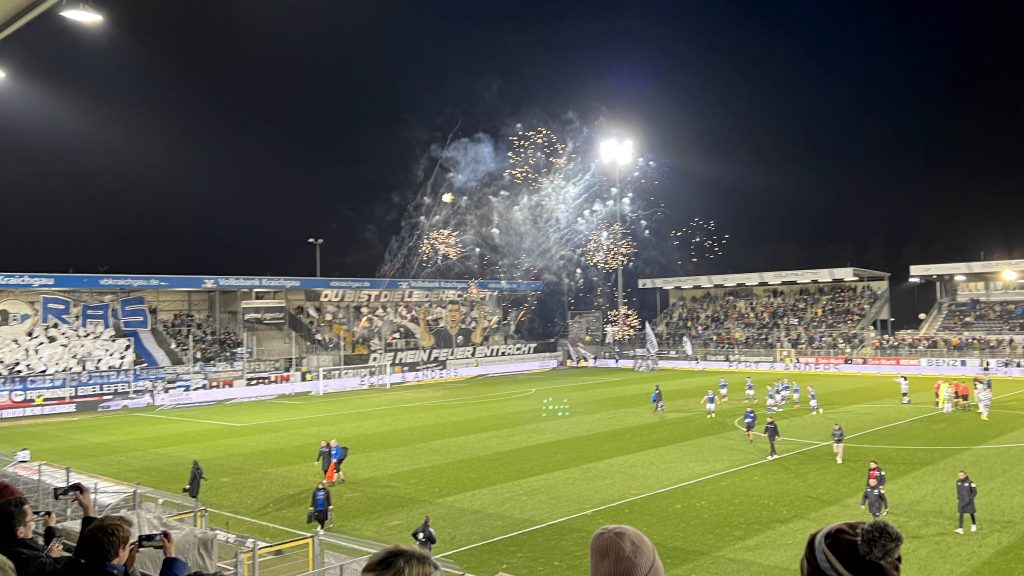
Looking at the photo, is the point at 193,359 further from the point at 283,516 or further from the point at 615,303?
the point at 615,303

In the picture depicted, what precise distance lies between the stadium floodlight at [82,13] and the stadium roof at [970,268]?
6334 centimetres

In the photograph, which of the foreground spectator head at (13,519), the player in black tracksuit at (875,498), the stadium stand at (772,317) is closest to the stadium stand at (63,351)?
the player in black tracksuit at (875,498)

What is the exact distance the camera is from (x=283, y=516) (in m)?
17.4

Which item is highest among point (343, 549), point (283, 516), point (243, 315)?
point (243, 315)

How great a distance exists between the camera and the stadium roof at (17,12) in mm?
8266

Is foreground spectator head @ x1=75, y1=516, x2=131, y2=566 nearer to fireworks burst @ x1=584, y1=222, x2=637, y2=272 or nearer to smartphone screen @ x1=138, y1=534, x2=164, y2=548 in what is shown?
smartphone screen @ x1=138, y1=534, x2=164, y2=548

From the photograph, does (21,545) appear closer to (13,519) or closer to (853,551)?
(13,519)

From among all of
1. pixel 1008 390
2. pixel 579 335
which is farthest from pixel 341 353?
pixel 1008 390

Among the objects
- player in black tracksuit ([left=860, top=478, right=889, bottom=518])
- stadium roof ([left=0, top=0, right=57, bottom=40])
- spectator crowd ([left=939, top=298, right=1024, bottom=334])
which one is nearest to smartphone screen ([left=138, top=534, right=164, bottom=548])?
stadium roof ([left=0, top=0, right=57, bottom=40])

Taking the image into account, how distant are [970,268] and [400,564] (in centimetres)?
6616

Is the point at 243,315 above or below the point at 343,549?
above

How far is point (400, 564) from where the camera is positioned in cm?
256

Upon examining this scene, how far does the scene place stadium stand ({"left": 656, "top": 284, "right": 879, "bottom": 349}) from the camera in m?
61.6

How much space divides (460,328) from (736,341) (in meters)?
23.4
